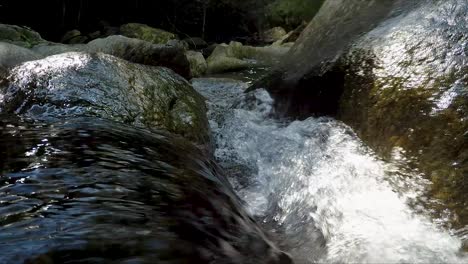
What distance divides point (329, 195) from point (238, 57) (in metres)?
8.66

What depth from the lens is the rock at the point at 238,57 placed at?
9.77 meters

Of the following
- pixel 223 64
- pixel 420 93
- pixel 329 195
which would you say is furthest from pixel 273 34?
pixel 329 195

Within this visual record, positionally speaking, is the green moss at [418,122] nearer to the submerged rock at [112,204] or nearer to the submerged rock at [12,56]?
the submerged rock at [112,204]

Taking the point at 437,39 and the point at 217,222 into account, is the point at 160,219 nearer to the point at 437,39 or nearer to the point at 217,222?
the point at 217,222

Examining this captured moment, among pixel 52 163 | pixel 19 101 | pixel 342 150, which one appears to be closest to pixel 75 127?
pixel 52 163

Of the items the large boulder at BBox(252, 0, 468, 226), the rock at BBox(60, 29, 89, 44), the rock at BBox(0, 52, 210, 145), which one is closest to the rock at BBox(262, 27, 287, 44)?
the rock at BBox(60, 29, 89, 44)

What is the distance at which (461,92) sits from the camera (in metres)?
2.65

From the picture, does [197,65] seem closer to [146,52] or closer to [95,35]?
[146,52]

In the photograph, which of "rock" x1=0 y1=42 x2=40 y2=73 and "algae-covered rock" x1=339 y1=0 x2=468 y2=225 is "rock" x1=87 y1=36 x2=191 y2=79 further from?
"algae-covered rock" x1=339 y1=0 x2=468 y2=225

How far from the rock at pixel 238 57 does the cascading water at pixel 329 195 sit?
571cm

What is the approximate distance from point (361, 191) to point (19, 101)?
8.49ft

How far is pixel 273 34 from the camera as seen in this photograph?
19.5 m

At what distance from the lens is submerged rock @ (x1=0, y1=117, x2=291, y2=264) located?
4.77 feet

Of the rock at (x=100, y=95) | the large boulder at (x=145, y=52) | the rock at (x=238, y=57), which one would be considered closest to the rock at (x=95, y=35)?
Answer: the rock at (x=238, y=57)
